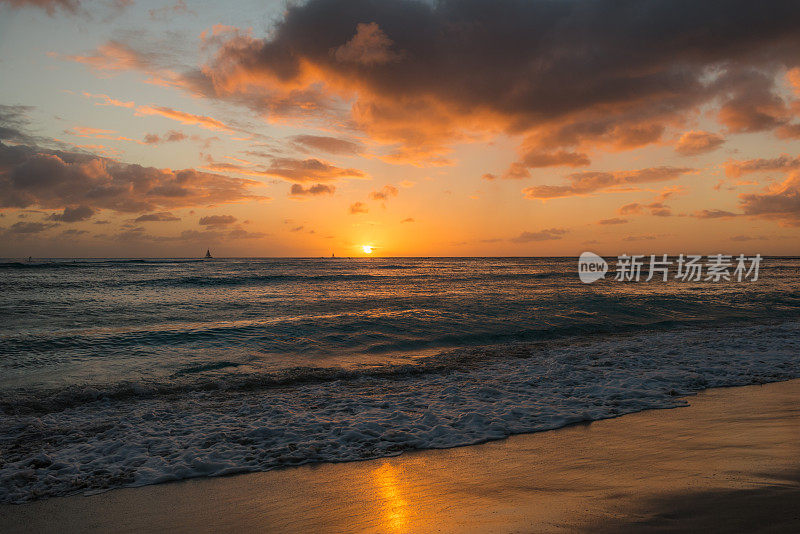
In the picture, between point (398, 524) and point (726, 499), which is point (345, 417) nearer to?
point (398, 524)

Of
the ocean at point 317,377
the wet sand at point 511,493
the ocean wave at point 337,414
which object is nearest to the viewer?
the wet sand at point 511,493

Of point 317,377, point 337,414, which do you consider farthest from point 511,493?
point 317,377

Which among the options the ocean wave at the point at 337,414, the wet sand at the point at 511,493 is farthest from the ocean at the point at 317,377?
the wet sand at the point at 511,493

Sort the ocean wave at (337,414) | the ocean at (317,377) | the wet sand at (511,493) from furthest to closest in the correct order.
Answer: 1. the ocean at (317,377)
2. the ocean wave at (337,414)
3. the wet sand at (511,493)

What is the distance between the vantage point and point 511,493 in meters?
4.57

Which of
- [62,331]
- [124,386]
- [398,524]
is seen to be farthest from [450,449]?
[62,331]

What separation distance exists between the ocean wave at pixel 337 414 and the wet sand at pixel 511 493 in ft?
1.63

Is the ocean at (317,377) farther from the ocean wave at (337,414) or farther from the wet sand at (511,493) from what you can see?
the wet sand at (511,493)

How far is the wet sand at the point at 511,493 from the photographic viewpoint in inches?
153

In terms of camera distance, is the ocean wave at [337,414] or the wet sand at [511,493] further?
the ocean wave at [337,414]

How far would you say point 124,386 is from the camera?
10.0 metres

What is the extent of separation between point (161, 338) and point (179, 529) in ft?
43.3

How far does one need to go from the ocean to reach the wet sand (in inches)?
19.9

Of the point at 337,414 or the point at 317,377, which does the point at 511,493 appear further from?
the point at 317,377
